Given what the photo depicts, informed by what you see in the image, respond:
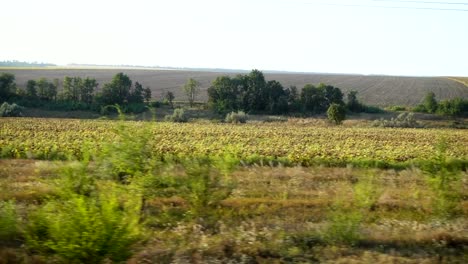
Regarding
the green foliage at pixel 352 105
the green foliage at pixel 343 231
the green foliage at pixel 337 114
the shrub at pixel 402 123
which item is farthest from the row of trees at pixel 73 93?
the green foliage at pixel 343 231

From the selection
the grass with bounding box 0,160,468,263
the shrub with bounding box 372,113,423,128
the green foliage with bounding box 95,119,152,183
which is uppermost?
the green foliage with bounding box 95,119,152,183

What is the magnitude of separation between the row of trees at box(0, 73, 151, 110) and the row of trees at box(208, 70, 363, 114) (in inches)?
487

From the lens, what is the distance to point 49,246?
643 centimetres

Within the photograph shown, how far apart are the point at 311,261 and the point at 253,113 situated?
5882 cm

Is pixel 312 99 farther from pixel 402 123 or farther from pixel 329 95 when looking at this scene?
pixel 402 123

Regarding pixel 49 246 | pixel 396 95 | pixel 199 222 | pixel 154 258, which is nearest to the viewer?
pixel 49 246

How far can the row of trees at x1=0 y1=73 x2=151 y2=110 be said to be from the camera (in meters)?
63.3

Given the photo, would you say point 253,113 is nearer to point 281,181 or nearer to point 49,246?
point 281,181

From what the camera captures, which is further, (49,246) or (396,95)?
(396,95)

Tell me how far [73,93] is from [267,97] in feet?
95.9

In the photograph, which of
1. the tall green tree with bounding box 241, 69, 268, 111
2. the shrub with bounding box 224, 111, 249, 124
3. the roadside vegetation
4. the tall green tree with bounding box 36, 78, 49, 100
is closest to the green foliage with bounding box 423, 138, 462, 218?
the roadside vegetation

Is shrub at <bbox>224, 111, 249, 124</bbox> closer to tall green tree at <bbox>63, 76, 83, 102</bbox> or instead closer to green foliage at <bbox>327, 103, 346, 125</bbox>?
green foliage at <bbox>327, 103, 346, 125</bbox>

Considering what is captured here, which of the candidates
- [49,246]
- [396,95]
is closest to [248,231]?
[49,246]

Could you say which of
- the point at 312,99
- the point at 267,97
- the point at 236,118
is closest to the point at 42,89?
the point at 236,118
